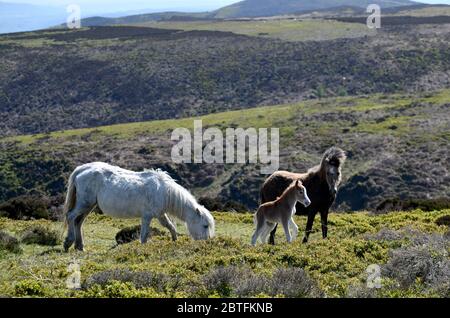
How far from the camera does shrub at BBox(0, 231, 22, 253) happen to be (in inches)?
607

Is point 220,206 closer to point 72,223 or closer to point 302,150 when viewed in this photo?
point 72,223


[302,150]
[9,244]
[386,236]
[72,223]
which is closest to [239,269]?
[386,236]

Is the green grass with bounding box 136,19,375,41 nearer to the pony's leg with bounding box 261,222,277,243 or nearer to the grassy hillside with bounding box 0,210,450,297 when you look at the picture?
the pony's leg with bounding box 261,222,277,243

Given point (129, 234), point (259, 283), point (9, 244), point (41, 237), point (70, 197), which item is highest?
point (259, 283)

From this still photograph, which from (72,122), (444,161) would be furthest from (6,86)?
(444,161)

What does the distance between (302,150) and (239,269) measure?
51.0 meters

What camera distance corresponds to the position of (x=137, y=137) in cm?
7144

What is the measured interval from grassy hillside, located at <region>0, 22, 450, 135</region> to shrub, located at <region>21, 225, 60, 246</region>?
7114cm

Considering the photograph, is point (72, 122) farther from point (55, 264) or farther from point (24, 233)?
point (55, 264)

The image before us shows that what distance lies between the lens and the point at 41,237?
1744cm

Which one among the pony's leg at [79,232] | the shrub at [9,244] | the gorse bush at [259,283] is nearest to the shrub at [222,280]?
the gorse bush at [259,283]

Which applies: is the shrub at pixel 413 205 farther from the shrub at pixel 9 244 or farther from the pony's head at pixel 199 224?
the shrub at pixel 9 244
